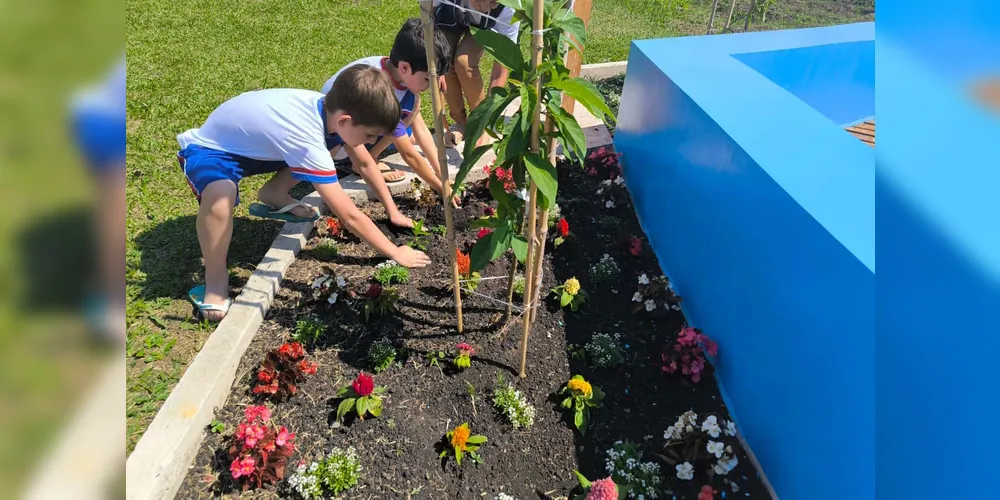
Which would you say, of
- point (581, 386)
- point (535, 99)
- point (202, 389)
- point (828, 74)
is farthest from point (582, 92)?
point (828, 74)

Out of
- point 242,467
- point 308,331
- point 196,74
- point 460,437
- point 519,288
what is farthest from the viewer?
point 196,74

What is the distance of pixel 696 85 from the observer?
10.4 feet

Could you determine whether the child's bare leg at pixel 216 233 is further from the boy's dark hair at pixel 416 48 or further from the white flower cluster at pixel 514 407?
the white flower cluster at pixel 514 407

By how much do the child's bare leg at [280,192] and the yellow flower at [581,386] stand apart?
185cm

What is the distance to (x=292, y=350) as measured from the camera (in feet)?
8.07

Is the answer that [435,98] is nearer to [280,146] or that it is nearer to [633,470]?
[280,146]

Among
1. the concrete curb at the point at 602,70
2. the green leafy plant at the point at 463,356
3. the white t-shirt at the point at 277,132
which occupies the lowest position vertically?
the green leafy plant at the point at 463,356

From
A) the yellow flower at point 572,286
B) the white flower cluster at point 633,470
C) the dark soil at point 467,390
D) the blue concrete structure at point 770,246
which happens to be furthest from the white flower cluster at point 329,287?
the blue concrete structure at point 770,246

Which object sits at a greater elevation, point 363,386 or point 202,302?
point 363,386

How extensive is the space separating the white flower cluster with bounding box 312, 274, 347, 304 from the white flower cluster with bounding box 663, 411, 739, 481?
1.64 m

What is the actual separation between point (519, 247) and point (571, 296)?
2.39 ft

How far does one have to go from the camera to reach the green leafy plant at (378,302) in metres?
2.73
